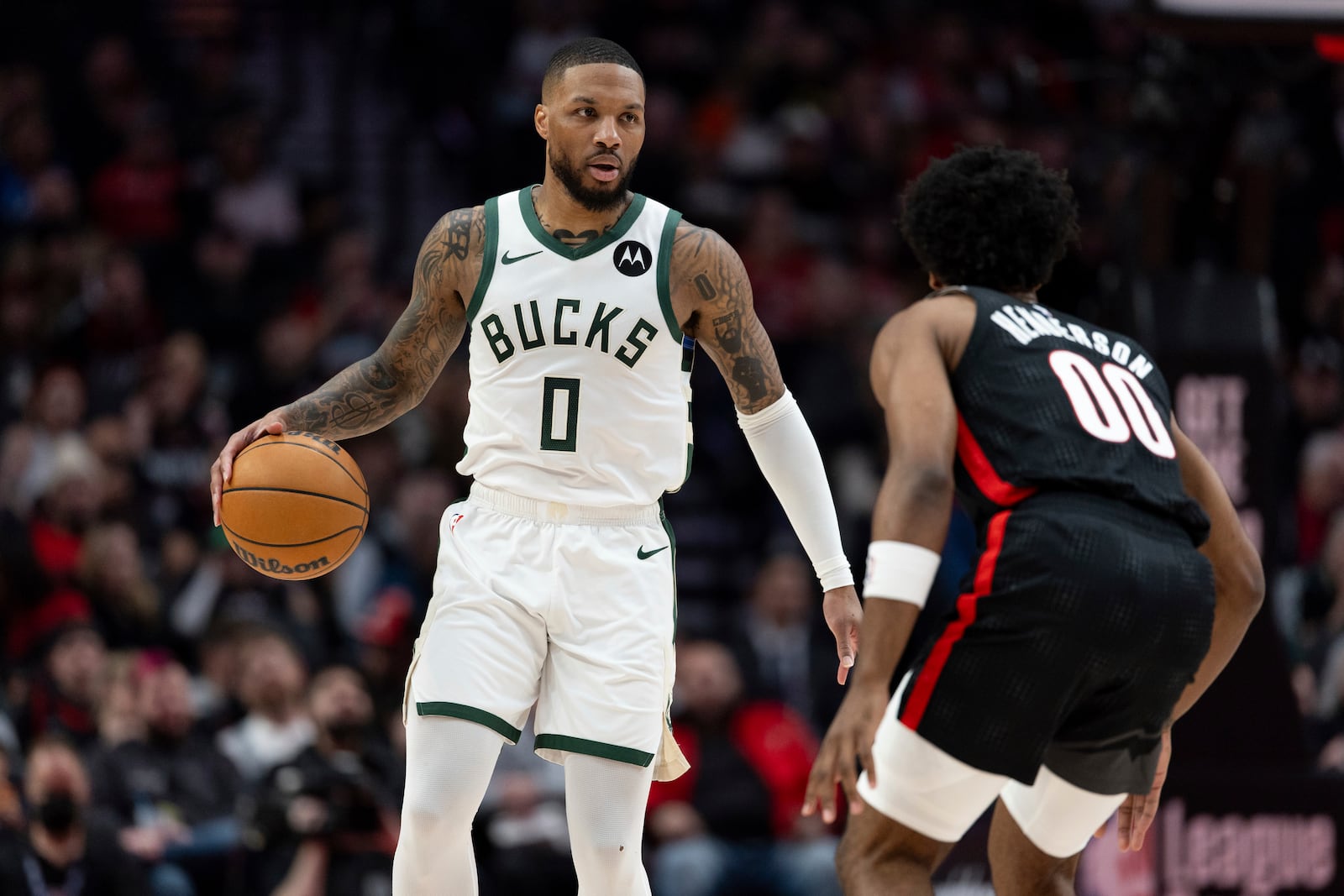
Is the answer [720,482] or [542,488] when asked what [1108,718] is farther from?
[720,482]

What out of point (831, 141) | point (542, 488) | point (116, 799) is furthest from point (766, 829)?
point (831, 141)

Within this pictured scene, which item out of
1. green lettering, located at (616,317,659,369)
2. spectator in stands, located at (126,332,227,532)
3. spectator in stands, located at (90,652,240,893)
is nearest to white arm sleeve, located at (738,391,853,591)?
green lettering, located at (616,317,659,369)

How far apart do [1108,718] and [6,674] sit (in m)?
6.15

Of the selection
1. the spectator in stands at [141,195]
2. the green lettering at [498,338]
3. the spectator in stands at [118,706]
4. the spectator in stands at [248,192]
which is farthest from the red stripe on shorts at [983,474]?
the spectator in stands at [141,195]

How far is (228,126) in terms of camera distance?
12141 millimetres

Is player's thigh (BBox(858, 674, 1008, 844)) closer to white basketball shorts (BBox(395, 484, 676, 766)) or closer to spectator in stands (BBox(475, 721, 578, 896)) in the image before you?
white basketball shorts (BBox(395, 484, 676, 766))

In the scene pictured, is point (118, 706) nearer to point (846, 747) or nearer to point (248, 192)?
point (248, 192)

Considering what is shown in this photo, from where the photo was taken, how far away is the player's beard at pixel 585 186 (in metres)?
4.54

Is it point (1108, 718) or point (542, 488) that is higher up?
point (542, 488)

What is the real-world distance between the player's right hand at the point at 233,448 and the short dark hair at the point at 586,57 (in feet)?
3.89

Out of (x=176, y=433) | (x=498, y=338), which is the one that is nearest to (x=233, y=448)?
(x=498, y=338)

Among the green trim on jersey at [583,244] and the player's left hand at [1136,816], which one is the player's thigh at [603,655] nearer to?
the green trim on jersey at [583,244]

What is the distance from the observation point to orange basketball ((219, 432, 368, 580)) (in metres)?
4.58

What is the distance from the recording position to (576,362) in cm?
448
